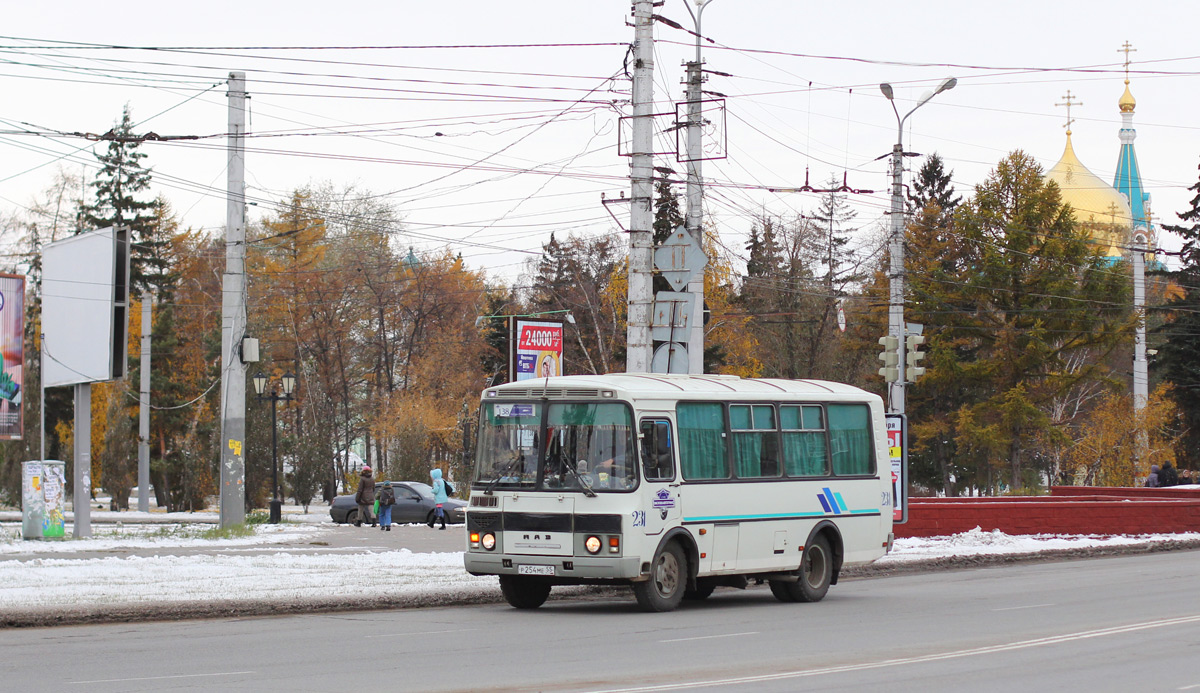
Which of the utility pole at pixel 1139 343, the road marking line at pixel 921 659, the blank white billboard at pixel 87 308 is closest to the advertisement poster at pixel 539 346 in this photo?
the blank white billboard at pixel 87 308

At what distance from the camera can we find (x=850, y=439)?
19422 millimetres

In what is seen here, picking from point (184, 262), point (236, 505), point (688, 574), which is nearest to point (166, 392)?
point (184, 262)

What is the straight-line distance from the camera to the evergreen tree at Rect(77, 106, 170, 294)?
7206 centimetres

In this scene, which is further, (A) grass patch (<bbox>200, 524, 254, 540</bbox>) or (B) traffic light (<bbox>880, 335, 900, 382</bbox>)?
(B) traffic light (<bbox>880, 335, 900, 382</bbox>)

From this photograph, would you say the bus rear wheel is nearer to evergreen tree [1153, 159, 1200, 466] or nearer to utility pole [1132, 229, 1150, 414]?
utility pole [1132, 229, 1150, 414]

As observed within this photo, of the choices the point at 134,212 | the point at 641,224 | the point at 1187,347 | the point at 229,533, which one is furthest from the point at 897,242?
the point at 134,212

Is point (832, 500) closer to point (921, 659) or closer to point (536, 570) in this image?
point (536, 570)

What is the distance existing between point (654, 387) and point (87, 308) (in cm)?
1988

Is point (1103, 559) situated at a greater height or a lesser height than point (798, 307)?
lesser

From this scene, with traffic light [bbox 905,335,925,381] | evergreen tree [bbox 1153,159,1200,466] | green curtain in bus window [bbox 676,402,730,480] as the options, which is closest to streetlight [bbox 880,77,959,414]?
traffic light [bbox 905,335,925,381]

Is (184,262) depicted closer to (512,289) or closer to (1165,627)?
(512,289)

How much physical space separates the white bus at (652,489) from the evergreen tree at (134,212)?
57751 mm

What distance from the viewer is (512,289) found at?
85188mm

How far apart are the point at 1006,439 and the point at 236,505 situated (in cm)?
3580
